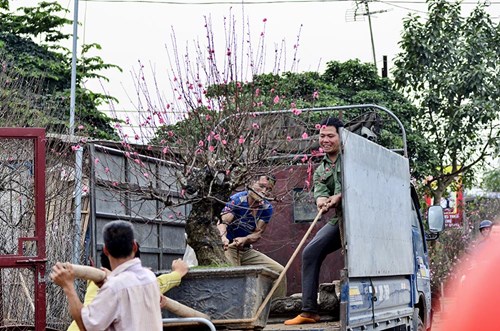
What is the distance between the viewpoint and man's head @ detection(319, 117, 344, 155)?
8.56 meters

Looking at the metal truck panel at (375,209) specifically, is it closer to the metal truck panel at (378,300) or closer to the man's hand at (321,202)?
the metal truck panel at (378,300)

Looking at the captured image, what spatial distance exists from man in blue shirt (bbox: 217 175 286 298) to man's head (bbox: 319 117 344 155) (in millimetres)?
912

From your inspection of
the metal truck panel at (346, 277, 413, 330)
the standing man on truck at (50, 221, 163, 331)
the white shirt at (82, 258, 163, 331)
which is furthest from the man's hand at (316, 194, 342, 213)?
the white shirt at (82, 258, 163, 331)

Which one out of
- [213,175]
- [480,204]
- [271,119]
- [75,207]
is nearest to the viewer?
[213,175]

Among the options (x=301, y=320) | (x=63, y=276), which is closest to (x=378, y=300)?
(x=301, y=320)

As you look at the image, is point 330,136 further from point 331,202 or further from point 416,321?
point 416,321

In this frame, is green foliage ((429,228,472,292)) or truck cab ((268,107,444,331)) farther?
green foliage ((429,228,472,292))

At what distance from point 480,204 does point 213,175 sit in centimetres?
3259

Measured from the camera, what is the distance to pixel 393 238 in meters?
9.53

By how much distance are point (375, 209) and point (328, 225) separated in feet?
1.43

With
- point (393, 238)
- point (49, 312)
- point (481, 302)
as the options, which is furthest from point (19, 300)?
point (481, 302)

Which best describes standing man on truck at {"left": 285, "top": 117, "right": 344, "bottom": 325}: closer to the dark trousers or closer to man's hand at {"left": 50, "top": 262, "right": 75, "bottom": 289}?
the dark trousers

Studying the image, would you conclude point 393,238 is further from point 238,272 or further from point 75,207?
point 75,207

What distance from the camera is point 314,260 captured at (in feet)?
28.0
